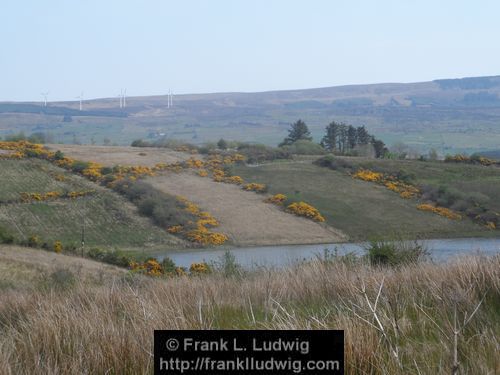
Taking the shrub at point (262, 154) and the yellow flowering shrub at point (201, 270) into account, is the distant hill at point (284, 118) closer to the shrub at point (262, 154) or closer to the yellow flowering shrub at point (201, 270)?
the shrub at point (262, 154)

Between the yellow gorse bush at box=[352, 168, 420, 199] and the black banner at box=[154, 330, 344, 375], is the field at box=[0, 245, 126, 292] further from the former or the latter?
the yellow gorse bush at box=[352, 168, 420, 199]

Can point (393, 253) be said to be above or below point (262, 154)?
above

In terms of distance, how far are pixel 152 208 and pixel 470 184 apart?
15.1 metres

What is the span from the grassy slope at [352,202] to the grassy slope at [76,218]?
7386 millimetres

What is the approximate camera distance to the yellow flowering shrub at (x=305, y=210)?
34438 millimetres

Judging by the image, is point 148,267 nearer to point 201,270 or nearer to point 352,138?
point 201,270

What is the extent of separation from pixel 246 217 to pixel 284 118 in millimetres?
127878

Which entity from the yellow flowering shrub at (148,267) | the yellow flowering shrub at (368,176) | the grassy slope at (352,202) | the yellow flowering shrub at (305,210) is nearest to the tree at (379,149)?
the grassy slope at (352,202)

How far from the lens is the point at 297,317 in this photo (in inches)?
241

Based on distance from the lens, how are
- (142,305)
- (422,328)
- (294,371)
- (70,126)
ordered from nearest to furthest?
(294,371) → (422,328) → (142,305) → (70,126)

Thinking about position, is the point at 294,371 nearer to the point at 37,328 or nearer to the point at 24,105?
the point at 37,328

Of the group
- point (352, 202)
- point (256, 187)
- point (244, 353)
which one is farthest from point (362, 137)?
point (244, 353)

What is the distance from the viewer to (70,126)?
14550cm

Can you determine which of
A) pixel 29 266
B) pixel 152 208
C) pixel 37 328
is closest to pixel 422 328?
pixel 37 328
